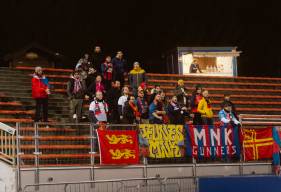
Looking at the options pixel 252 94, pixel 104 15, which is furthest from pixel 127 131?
pixel 104 15

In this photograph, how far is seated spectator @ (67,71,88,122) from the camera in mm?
19812

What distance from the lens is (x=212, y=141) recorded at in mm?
19438

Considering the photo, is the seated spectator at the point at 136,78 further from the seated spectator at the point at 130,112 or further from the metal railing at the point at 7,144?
the metal railing at the point at 7,144

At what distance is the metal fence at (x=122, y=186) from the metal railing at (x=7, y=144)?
34.1 inches

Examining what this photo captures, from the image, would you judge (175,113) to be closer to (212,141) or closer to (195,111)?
(195,111)

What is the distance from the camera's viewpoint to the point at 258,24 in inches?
1762

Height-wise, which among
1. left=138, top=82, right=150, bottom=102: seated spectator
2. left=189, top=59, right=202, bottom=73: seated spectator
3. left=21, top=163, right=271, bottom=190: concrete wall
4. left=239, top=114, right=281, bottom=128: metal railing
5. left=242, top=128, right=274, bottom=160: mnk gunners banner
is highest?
left=189, top=59, right=202, bottom=73: seated spectator

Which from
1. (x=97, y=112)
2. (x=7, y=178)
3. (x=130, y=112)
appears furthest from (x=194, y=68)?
(x=7, y=178)

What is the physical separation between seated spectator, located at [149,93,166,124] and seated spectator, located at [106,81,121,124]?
1.05 m

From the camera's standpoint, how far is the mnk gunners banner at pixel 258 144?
20.1 m

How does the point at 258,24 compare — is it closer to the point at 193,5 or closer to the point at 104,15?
the point at 193,5

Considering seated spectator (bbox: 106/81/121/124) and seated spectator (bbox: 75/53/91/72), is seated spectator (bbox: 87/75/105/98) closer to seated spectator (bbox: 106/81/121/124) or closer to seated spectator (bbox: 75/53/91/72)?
seated spectator (bbox: 106/81/121/124)

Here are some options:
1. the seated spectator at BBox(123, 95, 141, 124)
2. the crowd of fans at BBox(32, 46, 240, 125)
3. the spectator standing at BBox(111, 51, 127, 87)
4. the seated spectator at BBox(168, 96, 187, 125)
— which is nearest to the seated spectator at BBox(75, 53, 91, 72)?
the crowd of fans at BBox(32, 46, 240, 125)

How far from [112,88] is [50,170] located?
14.7 feet
